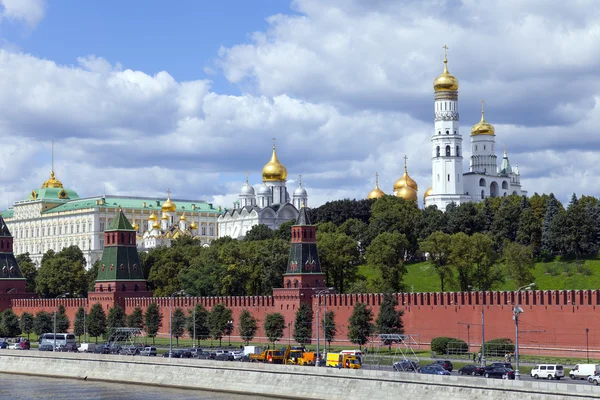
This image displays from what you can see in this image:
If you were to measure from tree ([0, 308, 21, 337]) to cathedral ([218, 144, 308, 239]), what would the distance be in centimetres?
5281

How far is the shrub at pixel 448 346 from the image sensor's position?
65.1 metres

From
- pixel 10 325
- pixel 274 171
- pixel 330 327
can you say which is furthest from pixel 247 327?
pixel 274 171

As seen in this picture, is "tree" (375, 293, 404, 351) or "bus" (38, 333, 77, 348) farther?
"bus" (38, 333, 77, 348)

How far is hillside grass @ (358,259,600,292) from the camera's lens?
298 feet

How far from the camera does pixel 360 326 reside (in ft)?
231

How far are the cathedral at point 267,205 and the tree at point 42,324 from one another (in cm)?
5565

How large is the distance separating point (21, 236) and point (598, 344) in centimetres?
13023

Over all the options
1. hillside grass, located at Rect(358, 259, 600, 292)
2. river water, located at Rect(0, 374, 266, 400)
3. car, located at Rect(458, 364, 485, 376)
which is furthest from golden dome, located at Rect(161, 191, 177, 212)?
car, located at Rect(458, 364, 485, 376)

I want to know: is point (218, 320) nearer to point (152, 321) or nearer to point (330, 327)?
point (152, 321)

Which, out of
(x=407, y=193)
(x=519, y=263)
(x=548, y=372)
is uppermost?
(x=407, y=193)

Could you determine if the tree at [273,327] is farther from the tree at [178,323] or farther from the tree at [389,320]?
the tree at [178,323]

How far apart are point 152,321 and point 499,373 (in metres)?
39.4

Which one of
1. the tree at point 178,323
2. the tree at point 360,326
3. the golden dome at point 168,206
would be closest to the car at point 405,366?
the tree at point 360,326

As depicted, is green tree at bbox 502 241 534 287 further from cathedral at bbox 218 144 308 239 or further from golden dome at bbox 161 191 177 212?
golden dome at bbox 161 191 177 212
